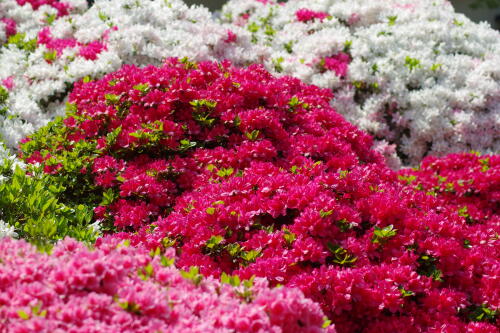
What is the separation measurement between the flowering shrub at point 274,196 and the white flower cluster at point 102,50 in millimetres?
669

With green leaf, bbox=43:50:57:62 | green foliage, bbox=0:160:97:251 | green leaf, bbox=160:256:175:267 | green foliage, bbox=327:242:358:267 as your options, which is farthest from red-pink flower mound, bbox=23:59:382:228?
green leaf, bbox=43:50:57:62

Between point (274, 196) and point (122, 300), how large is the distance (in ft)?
5.71

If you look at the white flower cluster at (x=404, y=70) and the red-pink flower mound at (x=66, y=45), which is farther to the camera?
the white flower cluster at (x=404, y=70)

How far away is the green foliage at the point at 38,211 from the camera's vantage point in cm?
348

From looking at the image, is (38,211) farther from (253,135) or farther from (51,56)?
(51,56)

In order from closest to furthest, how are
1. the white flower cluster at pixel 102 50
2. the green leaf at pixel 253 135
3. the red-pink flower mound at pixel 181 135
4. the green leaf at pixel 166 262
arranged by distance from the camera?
the green leaf at pixel 166 262 < the red-pink flower mound at pixel 181 135 < the green leaf at pixel 253 135 < the white flower cluster at pixel 102 50

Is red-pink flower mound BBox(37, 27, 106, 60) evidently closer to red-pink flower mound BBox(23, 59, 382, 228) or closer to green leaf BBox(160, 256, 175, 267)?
red-pink flower mound BBox(23, 59, 382, 228)

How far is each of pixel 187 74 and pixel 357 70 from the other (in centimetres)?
304

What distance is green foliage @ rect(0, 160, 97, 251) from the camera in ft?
11.4

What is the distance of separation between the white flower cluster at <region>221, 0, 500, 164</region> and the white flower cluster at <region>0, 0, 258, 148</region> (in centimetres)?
103

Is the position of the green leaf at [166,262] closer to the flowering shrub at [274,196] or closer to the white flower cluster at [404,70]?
the flowering shrub at [274,196]

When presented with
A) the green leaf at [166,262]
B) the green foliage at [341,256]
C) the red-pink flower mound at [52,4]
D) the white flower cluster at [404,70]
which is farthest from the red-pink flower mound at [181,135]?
the red-pink flower mound at [52,4]

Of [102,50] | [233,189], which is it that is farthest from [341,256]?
[102,50]

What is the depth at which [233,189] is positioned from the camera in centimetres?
391
